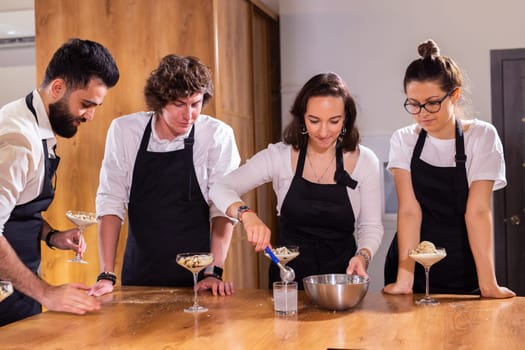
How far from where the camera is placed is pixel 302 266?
2.97 metres

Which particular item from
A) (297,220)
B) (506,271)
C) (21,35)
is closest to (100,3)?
(21,35)

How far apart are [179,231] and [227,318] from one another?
863 mm

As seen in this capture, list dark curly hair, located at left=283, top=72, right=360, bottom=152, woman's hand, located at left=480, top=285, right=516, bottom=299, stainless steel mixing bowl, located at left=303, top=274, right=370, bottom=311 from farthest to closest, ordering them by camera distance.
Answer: dark curly hair, located at left=283, top=72, right=360, bottom=152, woman's hand, located at left=480, top=285, right=516, bottom=299, stainless steel mixing bowl, located at left=303, top=274, right=370, bottom=311

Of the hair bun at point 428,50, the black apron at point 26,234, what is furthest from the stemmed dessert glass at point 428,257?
the black apron at point 26,234

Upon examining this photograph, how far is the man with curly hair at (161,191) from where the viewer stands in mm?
3109

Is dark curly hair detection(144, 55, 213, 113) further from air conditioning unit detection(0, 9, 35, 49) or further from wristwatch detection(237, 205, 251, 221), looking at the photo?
air conditioning unit detection(0, 9, 35, 49)

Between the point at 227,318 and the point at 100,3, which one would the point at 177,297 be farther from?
the point at 100,3

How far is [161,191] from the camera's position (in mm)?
3123

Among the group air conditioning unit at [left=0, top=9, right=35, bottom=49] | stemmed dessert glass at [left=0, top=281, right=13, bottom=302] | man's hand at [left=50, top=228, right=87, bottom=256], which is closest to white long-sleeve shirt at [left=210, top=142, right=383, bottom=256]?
man's hand at [left=50, top=228, right=87, bottom=256]

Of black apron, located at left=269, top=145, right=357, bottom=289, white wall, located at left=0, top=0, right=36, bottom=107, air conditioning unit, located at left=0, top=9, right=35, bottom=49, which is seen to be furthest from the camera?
white wall, located at left=0, top=0, right=36, bottom=107

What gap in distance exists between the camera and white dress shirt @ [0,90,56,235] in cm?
238

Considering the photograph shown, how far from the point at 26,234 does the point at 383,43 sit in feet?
11.3

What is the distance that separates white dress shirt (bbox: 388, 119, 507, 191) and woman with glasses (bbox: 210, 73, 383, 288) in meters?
0.13

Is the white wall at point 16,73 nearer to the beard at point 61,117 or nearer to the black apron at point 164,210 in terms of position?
the black apron at point 164,210
